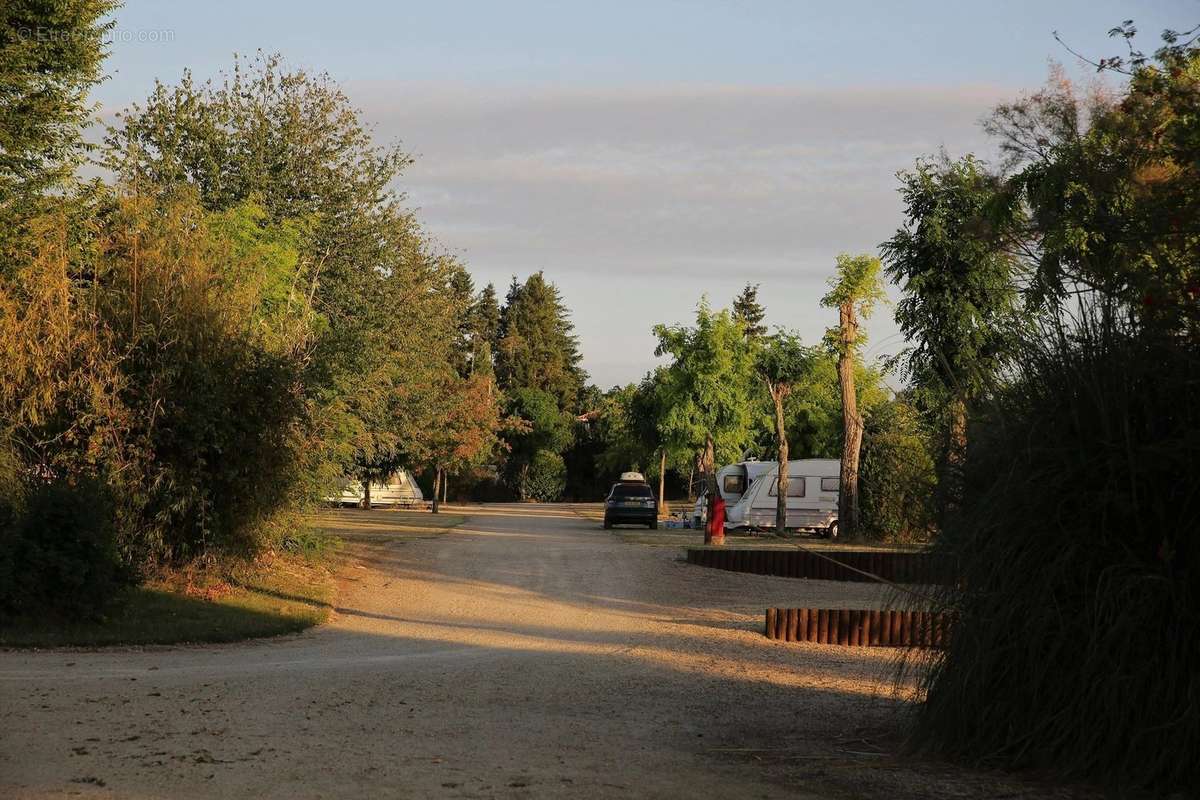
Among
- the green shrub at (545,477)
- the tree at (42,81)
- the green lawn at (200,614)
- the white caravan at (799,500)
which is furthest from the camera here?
the green shrub at (545,477)

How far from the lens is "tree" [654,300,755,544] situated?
47781mm

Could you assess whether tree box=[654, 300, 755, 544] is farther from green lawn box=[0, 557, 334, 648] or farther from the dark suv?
green lawn box=[0, 557, 334, 648]

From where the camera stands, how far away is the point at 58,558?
44.1 ft

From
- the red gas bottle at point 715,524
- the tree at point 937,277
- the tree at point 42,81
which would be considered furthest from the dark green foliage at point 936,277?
the tree at point 42,81

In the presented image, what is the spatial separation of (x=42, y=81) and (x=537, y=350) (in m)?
78.9

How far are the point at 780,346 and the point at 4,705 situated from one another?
127 ft

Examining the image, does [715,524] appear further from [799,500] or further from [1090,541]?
[1090,541]

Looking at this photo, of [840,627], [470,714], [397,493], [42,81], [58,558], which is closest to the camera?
[470,714]

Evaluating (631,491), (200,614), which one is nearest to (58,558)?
(200,614)

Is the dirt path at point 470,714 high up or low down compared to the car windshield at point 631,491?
down

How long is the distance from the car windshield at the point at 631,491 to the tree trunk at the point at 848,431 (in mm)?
9186

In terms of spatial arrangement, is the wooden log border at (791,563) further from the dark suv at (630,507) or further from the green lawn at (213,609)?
the dark suv at (630,507)

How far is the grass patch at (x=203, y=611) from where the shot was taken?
13.3 meters

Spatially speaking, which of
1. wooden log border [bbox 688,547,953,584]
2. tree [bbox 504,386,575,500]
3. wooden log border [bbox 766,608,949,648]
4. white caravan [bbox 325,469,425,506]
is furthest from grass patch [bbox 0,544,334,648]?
tree [bbox 504,386,575,500]
